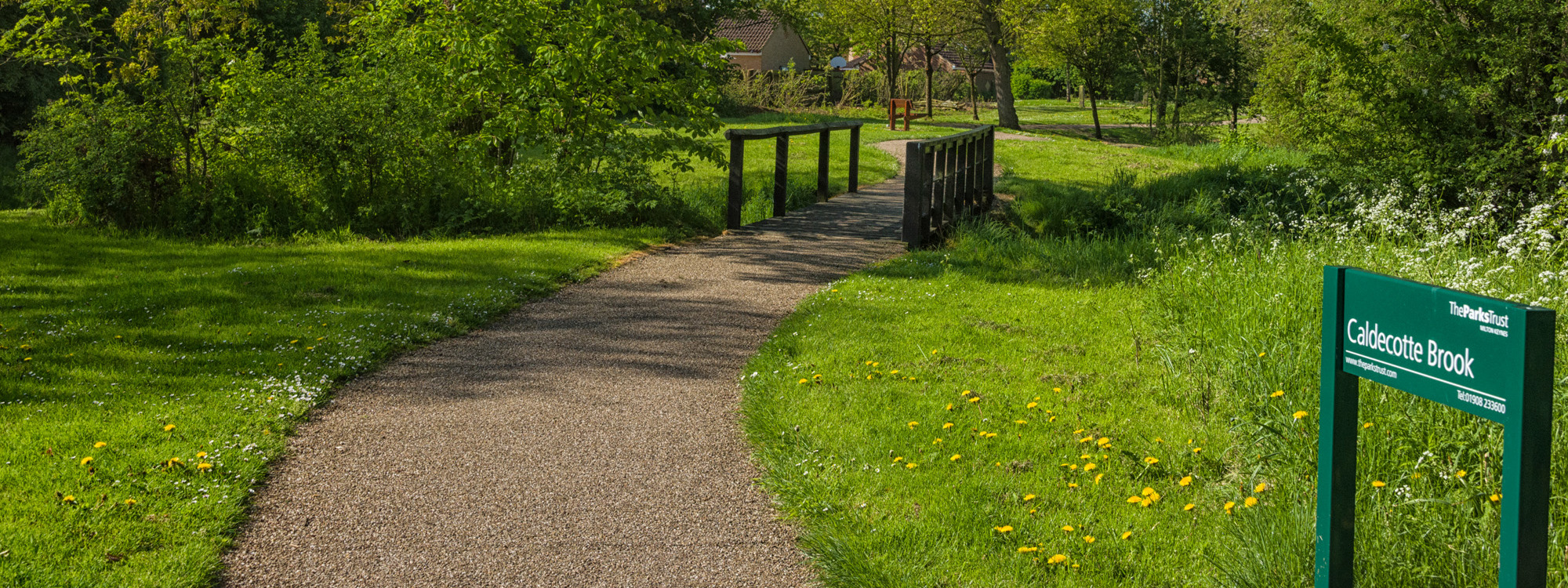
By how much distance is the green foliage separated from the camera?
11.2 metres

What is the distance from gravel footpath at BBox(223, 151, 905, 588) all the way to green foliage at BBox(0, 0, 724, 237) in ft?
12.8

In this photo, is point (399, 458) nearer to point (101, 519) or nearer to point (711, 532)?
point (101, 519)

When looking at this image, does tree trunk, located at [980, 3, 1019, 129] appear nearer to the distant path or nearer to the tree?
the tree

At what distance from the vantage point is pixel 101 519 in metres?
4.05

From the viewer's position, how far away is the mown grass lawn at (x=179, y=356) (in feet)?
13.1

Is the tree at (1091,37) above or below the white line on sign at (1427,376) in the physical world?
above

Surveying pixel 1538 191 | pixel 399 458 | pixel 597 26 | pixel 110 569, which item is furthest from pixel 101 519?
pixel 1538 191

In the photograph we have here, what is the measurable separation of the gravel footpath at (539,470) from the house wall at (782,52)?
5285 centimetres

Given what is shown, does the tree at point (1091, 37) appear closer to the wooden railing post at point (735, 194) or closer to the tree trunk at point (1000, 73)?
the tree trunk at point (1000, 73)

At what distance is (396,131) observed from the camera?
37.5 ft

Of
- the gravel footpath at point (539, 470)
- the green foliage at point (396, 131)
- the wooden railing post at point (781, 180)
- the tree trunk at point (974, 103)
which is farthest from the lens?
the tree trunk at point (974, 103)

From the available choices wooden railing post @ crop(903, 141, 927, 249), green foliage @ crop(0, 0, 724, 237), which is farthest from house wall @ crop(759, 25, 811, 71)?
wooden railing post @ crop(903, 141, 927, 249)

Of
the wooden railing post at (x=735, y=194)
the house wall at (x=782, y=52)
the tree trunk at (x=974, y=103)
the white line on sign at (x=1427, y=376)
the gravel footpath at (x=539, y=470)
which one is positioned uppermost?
the house wall at (x=782, y=52)

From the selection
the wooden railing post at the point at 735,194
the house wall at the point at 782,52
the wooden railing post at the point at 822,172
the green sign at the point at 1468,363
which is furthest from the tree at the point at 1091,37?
the green sign at the point at 1468,363
